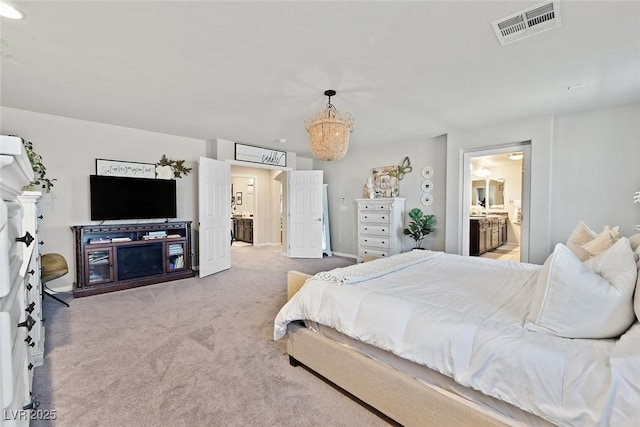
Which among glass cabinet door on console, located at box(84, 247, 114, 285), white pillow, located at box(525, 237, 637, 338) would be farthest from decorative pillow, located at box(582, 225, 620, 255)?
glass cabinet door on console, located at box(84, 247, 114, 285)

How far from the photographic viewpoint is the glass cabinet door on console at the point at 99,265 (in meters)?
3.80

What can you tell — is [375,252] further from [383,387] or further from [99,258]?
[99,258]

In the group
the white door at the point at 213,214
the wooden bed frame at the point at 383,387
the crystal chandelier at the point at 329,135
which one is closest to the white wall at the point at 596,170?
the crystal chandelier at the point at 329,135

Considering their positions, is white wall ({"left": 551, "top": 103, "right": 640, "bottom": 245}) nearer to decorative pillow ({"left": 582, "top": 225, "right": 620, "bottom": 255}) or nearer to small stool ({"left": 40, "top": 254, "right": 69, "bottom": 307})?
decorative pillow ({"left": 582, "top": 225, "right": 620, "bottom": 255})

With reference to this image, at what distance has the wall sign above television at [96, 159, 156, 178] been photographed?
13.8 feet

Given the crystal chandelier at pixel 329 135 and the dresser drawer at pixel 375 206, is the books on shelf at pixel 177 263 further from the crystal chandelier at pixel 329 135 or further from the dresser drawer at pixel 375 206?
the dresser drawer at pixel 375 206

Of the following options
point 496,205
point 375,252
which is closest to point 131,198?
point 375,252

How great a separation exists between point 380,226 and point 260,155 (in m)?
2.70

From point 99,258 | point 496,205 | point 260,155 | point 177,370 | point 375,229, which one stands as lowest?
point 177,370

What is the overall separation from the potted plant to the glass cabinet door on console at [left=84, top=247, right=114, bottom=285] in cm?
453

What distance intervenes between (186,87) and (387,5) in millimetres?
2111

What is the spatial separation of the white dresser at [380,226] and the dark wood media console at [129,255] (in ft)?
10.1

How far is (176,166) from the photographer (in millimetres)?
4855

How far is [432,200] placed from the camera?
510cm
